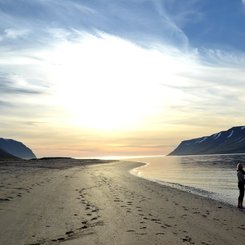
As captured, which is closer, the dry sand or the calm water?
the dry sand

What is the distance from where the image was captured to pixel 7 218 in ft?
43.5

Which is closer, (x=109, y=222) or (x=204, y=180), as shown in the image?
(x=109, y=222)

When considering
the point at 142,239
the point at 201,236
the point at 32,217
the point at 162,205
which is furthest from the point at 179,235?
the point at 162,205

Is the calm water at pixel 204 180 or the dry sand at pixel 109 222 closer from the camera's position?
the dry sand at pixel 109 222

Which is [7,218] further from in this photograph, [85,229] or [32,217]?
[85,229]

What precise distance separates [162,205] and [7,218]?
30.6 ft

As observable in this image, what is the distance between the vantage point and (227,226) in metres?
14.6

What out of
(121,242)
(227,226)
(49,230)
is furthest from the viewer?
(227,226)

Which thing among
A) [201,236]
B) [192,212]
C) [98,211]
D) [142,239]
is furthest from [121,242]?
[192,212]

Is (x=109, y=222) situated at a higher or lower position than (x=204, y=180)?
higher

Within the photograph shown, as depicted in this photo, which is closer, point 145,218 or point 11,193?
point 145,218

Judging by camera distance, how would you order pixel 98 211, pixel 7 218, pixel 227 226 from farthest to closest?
pixel 98 211, pixel 227 226, pixel 7 218

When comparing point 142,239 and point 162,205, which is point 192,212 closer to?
point 162,205

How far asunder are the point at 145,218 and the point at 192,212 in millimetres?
3848
